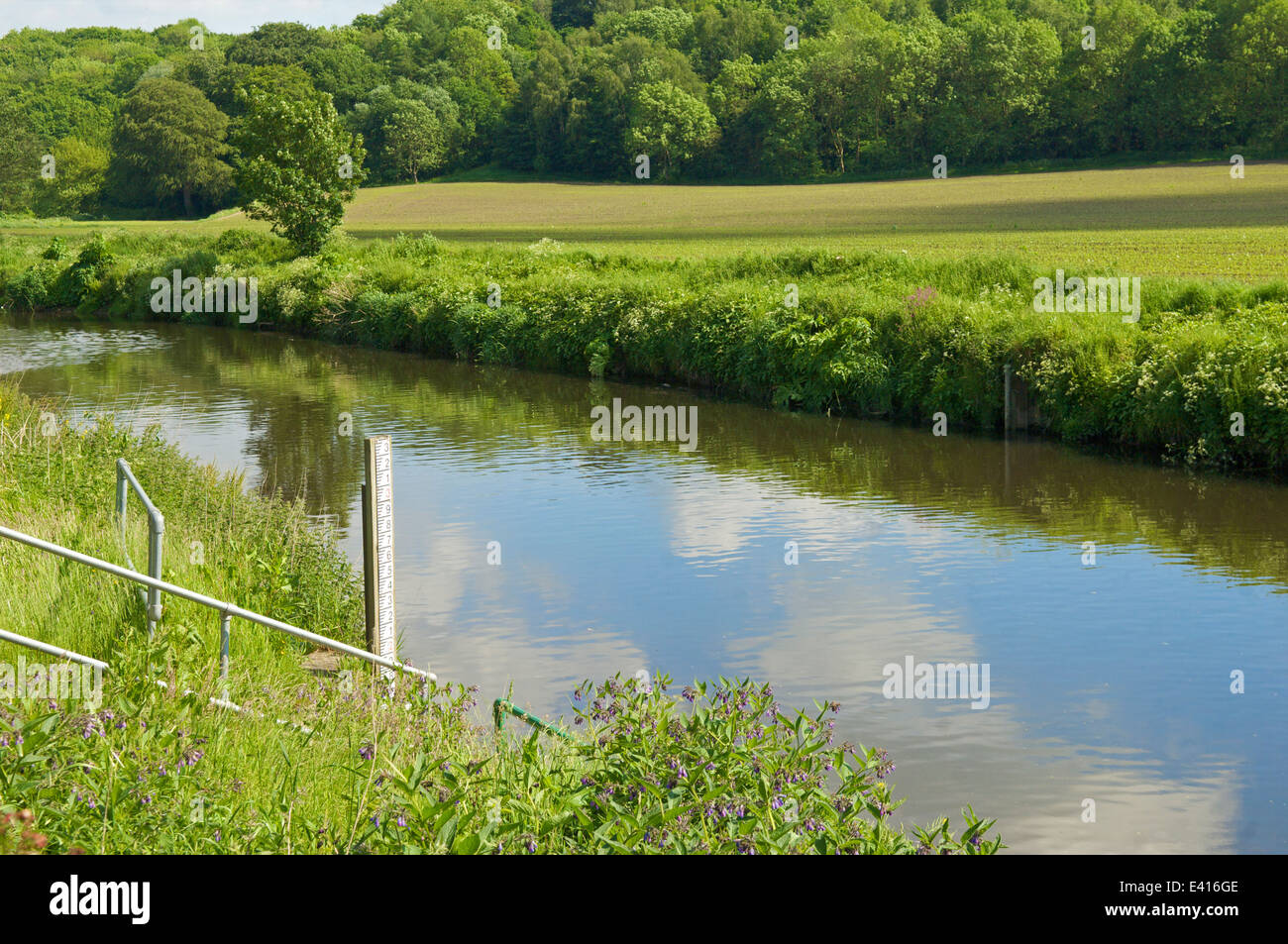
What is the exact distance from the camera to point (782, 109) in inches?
3794

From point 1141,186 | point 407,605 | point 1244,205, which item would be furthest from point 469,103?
point 407,605

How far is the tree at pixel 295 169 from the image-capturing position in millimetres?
45750

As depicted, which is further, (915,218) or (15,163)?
(15,163)

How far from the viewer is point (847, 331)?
79.9 feet

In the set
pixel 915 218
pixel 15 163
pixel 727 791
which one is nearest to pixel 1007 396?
pixel 727 791

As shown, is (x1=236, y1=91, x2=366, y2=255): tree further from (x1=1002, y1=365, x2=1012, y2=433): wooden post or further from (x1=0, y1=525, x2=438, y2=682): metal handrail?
(x1=0, y1=525, x2=438, y2=682): metal handrail

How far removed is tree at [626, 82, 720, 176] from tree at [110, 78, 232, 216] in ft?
101

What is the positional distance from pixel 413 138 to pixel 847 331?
86280mm

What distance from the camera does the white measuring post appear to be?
8.76 m
